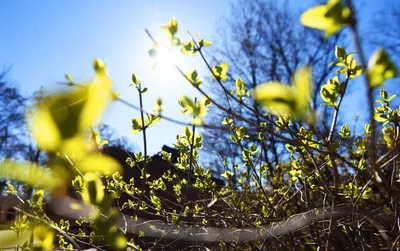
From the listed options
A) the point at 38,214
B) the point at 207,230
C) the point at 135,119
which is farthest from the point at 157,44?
the point at 207,230

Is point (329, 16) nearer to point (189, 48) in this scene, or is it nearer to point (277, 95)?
point (277, 95)

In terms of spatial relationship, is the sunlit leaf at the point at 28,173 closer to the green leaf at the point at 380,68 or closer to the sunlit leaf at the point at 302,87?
the sunlit leaf at the point at 302,87

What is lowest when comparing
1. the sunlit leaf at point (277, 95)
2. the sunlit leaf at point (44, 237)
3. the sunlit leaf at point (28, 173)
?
the sunlit leaf at point (44, 237)

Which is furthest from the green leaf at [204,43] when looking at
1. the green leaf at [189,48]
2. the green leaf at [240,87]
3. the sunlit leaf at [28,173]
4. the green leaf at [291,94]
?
the sunlit leaf at [28,173]

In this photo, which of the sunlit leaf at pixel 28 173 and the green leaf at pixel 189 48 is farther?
the green leaf at pixel 189 48

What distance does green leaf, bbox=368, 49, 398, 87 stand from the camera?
0.70 metres

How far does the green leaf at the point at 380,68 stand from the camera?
705 millimetres

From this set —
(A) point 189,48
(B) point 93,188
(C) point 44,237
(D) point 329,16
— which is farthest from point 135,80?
(D) point 329,16

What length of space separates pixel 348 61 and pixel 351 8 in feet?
1.44

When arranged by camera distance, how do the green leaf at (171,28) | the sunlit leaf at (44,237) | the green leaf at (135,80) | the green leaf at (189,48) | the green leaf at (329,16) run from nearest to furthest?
the green leaf at (329,16)
the sunlit leaf at (44,237)
the green leaf at (171,28)
the green leaf at (189,48)
the green leaf at (135,80)

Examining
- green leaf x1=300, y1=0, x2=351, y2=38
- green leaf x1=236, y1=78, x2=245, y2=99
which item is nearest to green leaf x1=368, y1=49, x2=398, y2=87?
green leaf x1=300, y1=0, x2=351, y2=38

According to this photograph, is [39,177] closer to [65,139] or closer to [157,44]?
[65,139]

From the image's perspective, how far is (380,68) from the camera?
0.72 metres

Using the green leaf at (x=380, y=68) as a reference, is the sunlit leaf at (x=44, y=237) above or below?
below
